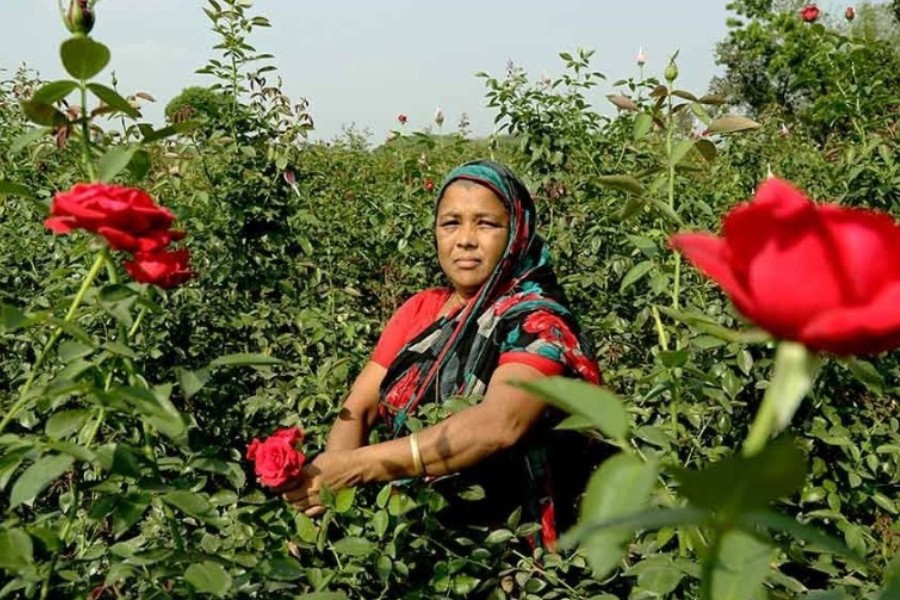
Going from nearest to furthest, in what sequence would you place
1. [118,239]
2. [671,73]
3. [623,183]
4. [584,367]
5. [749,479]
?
[749,479] < [118,239] < [623,183] < [671,73] < [584,367]

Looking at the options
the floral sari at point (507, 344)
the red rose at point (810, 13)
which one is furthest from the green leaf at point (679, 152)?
the red rose at point (810, 13)

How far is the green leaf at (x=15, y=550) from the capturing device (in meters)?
0.97

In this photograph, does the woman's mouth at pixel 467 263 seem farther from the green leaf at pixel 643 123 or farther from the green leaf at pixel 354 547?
the green leaf at pixel 354 547

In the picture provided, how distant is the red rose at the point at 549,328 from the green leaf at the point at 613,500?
5.55 ft

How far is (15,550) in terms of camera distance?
3.25 feet

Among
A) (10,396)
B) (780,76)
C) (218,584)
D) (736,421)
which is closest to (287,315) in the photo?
(10,396)

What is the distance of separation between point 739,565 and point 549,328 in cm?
174

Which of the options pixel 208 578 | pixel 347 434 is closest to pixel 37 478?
pixel 208 578

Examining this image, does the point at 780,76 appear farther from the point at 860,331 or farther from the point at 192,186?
the point at 860,331

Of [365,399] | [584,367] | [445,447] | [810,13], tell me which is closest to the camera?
[445,447]

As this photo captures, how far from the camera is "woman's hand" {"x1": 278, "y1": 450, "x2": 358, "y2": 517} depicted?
1817 millimetres

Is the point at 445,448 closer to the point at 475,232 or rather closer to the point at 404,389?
the point at 404,389

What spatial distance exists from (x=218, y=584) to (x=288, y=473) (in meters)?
0.59

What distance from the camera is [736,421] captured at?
7.33 feet
